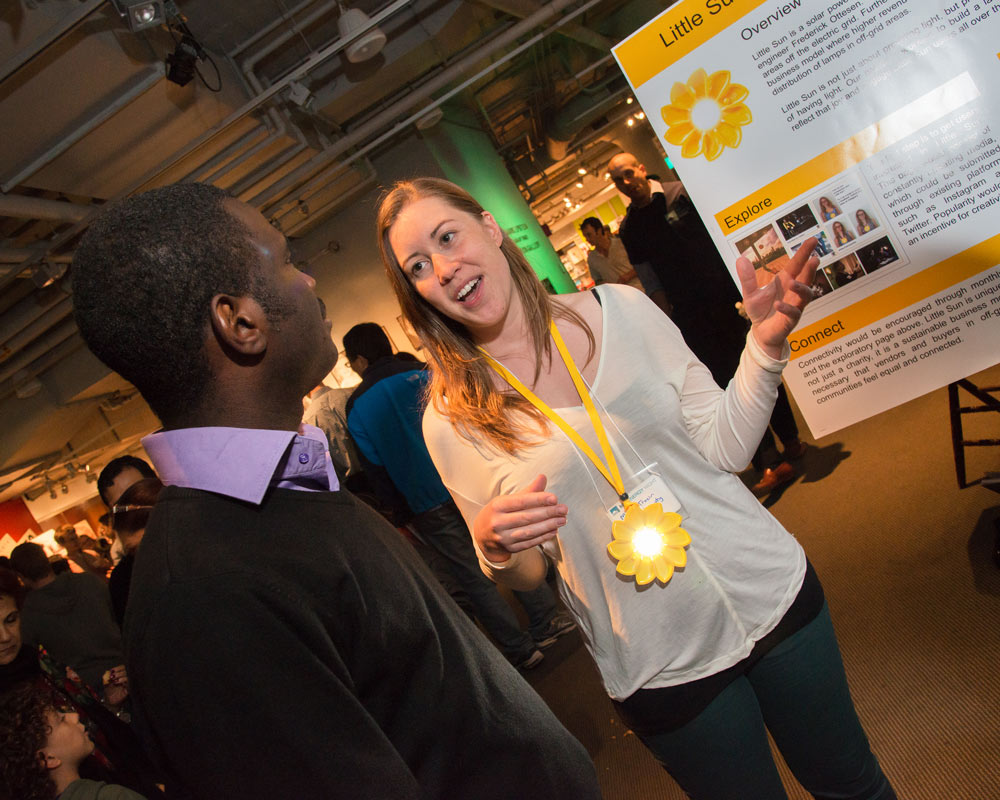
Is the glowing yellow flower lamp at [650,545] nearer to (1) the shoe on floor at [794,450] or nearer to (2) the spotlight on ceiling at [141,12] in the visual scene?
(1) the shoe on floor at [794,450]

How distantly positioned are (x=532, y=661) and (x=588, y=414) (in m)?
2.75

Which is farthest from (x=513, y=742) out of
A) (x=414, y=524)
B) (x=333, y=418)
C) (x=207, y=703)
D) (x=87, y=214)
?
(x=87, y=214)

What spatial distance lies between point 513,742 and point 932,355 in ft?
4.72

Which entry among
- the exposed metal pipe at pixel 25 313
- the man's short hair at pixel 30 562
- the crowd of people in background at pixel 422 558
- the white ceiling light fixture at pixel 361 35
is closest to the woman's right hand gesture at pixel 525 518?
the crowd of people in background at pixel 422 558

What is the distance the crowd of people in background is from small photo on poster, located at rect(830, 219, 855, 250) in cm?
5

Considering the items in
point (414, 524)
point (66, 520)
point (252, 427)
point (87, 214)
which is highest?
point (87, 214)

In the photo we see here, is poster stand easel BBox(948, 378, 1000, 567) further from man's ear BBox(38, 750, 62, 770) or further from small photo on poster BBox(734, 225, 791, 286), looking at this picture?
man's ear BBox(38, 750, 62, 770)

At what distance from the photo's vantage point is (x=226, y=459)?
773mm

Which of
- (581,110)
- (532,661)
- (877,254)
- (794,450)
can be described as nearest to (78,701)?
(532,661)

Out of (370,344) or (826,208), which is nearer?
(826,208)

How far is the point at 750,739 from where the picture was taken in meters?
1.24

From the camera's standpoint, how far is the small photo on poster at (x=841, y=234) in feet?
5.24

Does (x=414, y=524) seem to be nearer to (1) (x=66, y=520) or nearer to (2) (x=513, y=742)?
(2) (x=513, y=742)

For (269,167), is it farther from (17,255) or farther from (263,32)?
(17,255)
